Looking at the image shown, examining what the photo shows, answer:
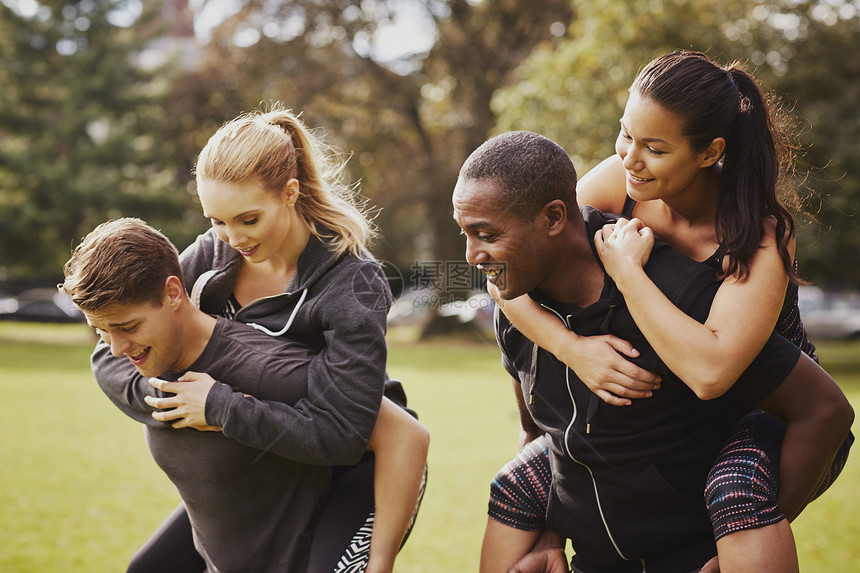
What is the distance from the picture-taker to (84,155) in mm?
A: 26094

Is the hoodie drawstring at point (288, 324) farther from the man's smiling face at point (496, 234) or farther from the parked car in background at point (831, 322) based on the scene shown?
the parked car in background at point (831, 322)

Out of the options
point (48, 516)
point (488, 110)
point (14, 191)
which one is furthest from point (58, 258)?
point (48, 516)

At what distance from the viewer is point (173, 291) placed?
2729 millimetres

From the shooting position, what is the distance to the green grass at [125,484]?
19.4 ft

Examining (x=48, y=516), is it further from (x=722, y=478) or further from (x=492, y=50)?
(x=492, y=50)

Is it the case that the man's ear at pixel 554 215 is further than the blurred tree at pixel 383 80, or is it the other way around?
→ the blurred tree at pixel 383 80

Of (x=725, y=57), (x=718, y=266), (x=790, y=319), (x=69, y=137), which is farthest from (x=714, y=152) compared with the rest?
(x=69, y=137)

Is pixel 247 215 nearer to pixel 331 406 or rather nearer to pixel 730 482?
pixel 331 406

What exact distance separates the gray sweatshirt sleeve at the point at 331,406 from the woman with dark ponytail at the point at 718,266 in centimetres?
51

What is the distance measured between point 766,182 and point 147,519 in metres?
6.23

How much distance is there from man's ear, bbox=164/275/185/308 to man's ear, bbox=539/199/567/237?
1.30 m

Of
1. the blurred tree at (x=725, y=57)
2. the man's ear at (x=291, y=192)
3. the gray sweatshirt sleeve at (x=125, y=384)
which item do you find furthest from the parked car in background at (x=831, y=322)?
the gray sweatshirt sleeve at (x=125, y=384)

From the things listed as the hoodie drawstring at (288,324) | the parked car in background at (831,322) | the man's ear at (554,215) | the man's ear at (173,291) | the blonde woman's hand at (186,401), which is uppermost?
the man's ear at (554,215)

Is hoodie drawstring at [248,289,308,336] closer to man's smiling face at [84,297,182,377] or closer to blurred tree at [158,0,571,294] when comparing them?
man's smiling face at [84,297,182,377]
